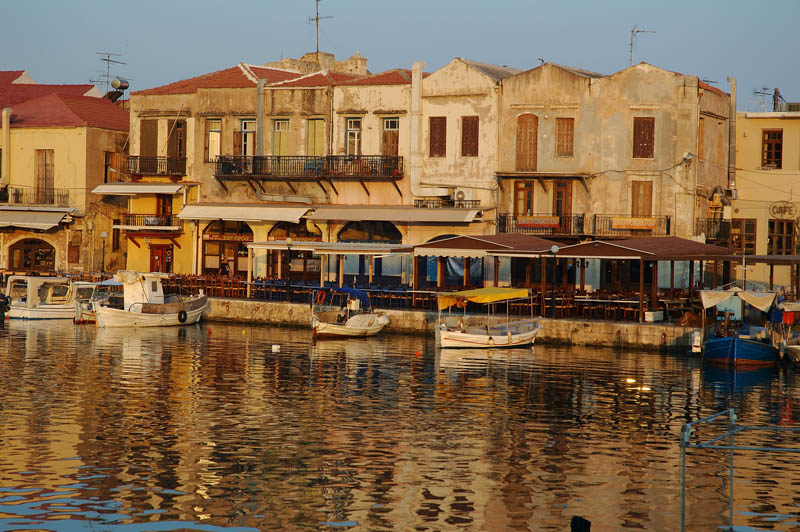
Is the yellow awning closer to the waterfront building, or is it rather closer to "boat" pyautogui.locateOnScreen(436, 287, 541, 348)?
"boat" pyautogui.locateOnScreen(436, 287, 541, 348)

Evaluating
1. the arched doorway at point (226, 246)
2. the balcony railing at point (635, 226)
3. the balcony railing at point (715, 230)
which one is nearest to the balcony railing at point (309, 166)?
the arched doorway at point (226, 246)

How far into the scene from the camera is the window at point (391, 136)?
171 ft

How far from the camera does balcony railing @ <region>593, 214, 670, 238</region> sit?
4750 cm

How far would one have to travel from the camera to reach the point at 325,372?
33.4 m

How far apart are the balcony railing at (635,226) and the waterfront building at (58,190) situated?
85.4 feet

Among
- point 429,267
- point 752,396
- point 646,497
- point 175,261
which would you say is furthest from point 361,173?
point 646,497

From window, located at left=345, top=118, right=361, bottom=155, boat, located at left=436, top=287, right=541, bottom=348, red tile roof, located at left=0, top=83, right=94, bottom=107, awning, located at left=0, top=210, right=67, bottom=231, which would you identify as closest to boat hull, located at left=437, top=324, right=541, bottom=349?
boat, located at left=436, top=287, right=541, bottom=348

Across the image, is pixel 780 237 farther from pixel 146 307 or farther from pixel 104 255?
pixel 104 255

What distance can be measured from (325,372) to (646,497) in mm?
16346

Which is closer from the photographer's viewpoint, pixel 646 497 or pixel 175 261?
pixel 646 497

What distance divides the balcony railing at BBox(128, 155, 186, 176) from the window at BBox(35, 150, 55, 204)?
468cm

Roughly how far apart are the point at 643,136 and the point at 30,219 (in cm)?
3056

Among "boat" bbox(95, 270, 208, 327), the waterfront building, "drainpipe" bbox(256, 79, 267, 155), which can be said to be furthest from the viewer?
the waterfront building

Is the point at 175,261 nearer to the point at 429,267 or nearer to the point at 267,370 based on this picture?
the point at 429,267
